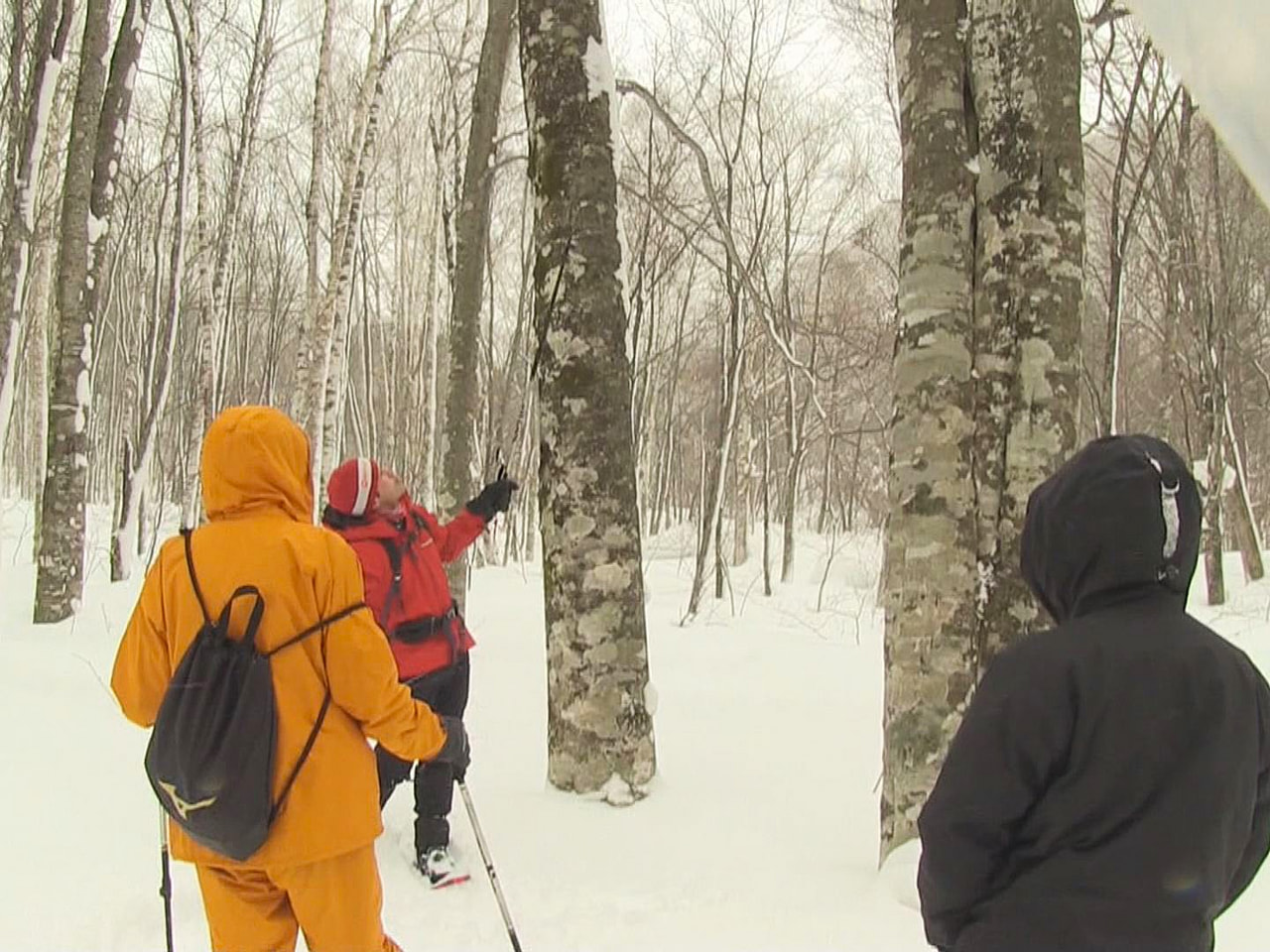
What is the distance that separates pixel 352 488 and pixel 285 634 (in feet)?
4.50

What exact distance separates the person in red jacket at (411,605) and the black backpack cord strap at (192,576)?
125cm

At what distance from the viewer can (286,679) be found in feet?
7.06

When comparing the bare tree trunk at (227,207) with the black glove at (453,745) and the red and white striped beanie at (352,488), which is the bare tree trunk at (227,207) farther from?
the black glove at (453,745)

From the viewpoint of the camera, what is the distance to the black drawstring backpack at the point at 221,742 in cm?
204

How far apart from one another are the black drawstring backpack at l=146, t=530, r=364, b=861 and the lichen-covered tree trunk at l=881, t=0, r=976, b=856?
7.57 feet

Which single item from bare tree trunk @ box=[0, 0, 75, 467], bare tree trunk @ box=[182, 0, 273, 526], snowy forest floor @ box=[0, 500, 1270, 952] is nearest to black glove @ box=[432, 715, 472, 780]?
snowy forest floor @ box=[0, 500, 1270, 952]

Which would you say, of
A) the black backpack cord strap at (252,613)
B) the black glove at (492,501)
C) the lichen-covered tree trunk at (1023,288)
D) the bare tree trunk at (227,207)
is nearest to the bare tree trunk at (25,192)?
the bare tree trunk at (227,207)

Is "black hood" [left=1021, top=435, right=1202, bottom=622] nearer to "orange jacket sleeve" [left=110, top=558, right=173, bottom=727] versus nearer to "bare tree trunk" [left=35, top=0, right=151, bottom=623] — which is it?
"orange jacket sleeve" [left=110, top=558, right=173, bottom=727]

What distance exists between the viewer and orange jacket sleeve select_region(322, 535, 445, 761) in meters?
2.20

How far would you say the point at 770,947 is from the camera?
10.0ft

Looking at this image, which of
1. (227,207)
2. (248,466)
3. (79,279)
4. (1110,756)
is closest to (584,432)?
(248,466)

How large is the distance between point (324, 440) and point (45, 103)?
15.7ft

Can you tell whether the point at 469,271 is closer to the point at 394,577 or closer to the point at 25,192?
the point at 25,192

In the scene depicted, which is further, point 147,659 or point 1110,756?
point 147,659
